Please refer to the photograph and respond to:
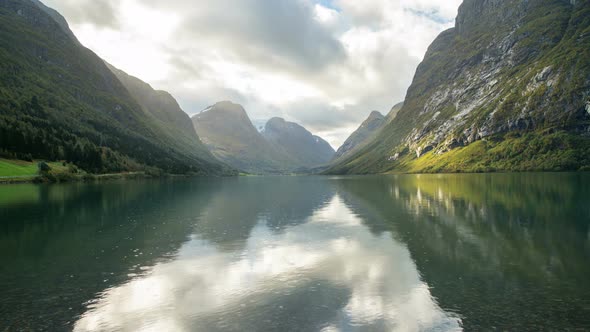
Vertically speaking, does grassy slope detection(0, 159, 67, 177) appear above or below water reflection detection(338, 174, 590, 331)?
above

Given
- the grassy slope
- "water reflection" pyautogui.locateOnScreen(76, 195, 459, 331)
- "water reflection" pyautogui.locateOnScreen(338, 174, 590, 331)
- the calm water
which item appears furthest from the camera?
the grassy slope

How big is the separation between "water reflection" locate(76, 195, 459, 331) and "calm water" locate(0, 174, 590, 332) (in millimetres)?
95

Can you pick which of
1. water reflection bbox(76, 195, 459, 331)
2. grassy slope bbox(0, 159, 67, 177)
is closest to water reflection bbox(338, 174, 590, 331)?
water reflection bbox(76, 195, 459, 331)

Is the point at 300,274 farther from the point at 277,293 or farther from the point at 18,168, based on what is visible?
the point at 18,168

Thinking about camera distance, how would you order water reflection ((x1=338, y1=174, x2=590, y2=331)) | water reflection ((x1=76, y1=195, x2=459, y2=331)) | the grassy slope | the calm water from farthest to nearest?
1. the grassy slope
2. water reflection ((x1=338, y1=174, x2=590, y2=331))
3. the calm water
4. water reflection ((x1=76, y1=195, x2=459, y2=331))

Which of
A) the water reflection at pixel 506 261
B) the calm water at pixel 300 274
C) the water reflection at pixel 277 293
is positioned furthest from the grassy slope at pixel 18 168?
the water reflection at pixel 506 261

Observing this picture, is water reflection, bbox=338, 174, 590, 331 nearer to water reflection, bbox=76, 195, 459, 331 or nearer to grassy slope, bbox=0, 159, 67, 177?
water reflection, bbox=76, 195, 459, 331

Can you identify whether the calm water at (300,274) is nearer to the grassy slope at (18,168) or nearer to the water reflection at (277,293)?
the water reflection at (277,293)

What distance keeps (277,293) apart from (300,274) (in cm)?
447

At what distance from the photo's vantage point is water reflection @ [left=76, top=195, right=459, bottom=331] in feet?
55.6

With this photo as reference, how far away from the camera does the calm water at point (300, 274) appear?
1719 centimetres

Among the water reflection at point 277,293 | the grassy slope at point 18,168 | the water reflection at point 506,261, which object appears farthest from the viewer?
the grassy slope at point 18,168

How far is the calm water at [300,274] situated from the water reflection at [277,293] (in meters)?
0.09

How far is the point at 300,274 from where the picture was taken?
25281 millimetres
